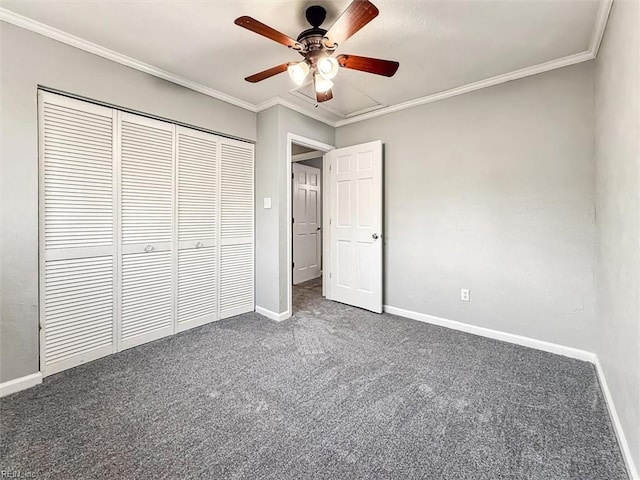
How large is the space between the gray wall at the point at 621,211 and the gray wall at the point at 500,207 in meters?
0.25

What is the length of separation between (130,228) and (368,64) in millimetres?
2281

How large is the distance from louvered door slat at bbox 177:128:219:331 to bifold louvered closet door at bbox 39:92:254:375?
0.01 metres

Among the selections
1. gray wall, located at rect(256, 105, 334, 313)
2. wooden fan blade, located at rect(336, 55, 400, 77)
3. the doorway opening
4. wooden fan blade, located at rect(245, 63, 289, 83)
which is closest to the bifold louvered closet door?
gray wall, located at rect(256, 105, 334, 313)

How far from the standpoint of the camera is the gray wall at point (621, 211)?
1.28 meters

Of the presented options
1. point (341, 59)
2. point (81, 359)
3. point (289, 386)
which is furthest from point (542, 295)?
point (81, 359)

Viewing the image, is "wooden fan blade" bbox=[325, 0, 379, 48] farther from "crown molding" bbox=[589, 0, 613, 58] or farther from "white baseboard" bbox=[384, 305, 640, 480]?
"white baseboard" bbox=[384, 305, 640, 480]

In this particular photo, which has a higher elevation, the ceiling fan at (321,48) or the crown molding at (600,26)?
the crown molding at (600,26)

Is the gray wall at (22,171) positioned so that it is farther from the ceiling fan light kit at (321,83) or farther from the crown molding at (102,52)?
the ceiling fan light kit at (321,83)

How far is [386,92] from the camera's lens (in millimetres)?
2982

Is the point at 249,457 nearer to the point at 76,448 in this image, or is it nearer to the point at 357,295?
the point at 76,448

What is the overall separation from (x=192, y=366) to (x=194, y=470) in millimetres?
1004

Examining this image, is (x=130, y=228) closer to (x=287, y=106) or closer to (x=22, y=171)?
(x=22, y=171)

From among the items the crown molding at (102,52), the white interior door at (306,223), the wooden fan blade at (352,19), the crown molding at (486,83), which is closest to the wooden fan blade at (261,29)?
the wooden fan blade at (352,19)

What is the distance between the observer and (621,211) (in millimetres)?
1504
